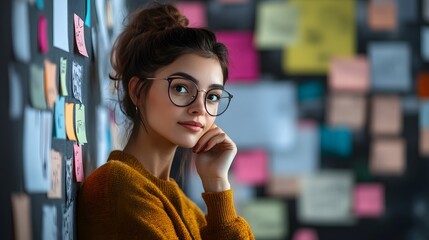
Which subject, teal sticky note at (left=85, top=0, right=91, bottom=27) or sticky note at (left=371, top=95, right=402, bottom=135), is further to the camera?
sticky note at (left=371, top=95, right=402, bottom=135)

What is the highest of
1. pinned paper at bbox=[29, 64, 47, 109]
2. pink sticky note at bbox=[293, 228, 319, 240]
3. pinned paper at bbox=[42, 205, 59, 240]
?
pinned paper at bbox=[29, 64, 47, 109]

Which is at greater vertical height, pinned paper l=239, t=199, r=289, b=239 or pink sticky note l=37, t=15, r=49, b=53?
pink sticky note l=37, t=15, r=49, b=53

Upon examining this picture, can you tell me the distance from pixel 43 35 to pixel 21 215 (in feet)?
0.68

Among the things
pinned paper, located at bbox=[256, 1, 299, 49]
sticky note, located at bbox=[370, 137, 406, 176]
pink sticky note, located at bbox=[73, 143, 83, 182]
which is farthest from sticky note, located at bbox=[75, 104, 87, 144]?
sticky note, located at bbox=[370, 137, 406, 176]

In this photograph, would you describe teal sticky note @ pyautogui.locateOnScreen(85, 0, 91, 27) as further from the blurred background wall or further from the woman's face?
the blurred background wall

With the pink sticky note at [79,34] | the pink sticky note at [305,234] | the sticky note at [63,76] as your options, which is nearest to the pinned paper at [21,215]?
the sticky note at [63,76]

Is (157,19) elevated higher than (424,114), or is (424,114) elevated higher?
(157,19)

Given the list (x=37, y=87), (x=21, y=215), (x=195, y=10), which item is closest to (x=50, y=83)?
(x=37, y=87)

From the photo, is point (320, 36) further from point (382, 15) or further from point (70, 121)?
point (70, 121)

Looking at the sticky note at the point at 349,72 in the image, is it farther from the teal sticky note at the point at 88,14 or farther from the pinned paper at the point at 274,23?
the teal sticky note at the point at 88,14

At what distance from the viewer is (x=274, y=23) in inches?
92.8

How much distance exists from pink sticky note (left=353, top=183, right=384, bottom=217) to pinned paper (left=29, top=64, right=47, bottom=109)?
161 centimetres

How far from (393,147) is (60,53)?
157cm

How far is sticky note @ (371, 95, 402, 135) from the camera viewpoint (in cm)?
236
